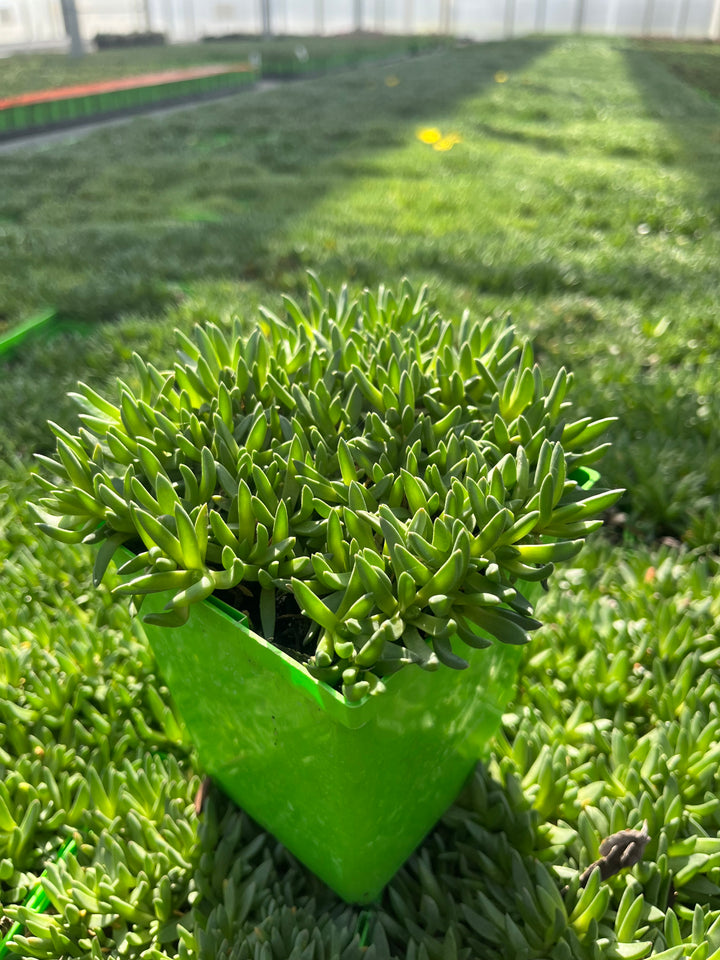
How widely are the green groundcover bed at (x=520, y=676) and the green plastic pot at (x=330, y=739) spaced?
0.09 meters

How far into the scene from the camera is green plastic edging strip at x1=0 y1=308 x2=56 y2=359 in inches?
134

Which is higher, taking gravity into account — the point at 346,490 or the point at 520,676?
the point at 346,490

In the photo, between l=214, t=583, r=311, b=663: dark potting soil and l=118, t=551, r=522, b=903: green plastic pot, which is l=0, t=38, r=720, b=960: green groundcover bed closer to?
l=118, t=551, r=522, b=903: green plastic pot

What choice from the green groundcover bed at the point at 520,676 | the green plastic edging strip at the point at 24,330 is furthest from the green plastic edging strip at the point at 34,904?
the green plastic edging strip at the point at 24,330

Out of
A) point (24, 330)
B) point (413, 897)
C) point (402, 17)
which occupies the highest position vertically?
point (402, 17)

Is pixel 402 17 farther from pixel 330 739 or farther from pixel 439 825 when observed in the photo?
pixel 330 739

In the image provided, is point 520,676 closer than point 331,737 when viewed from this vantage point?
No

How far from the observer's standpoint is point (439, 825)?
1.50 metres

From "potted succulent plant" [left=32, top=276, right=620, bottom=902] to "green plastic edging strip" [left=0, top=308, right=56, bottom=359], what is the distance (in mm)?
2343

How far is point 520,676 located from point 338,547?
92 cm

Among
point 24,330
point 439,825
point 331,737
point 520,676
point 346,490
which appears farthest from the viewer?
point 24,330

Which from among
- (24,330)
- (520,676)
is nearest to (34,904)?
(520,676)

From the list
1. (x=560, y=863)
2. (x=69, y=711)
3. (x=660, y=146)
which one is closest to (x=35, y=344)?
(x=69, y=711)

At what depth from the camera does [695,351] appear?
10.6 feet
